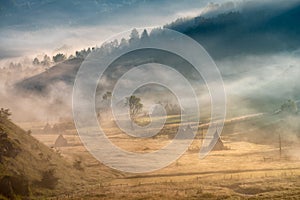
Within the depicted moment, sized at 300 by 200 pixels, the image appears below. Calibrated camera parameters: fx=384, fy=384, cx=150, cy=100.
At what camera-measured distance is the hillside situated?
5666 centimetres

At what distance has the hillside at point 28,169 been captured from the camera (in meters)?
56.7

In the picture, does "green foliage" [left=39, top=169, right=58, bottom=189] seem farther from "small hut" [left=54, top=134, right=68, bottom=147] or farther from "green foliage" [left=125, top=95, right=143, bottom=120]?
"green foliage" [left=125, top=95, right=143, bottom=120]

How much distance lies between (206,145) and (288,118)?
42658 millimetres

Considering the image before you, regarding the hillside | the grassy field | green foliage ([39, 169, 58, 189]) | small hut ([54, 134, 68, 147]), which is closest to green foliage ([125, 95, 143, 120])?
the grassy field

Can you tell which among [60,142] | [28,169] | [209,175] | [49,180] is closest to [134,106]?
[60,142]

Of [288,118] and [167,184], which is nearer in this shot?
[167,184]

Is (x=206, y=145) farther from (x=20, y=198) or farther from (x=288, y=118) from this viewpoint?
Answer: (x=20, y=198)

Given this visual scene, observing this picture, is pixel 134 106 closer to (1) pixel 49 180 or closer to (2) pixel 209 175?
(2) pixel 209 175

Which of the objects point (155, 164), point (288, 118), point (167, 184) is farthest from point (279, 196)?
point (288, 118)

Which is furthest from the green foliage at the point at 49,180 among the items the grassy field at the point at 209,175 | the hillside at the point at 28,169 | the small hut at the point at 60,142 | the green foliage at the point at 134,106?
the green foliage at the point at 134,106

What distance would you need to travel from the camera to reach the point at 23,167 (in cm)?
6538

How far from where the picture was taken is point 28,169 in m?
65.8

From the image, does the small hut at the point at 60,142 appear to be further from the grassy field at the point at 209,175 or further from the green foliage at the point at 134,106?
the green foliage at the point at 134,106

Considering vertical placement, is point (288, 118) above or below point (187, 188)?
above
